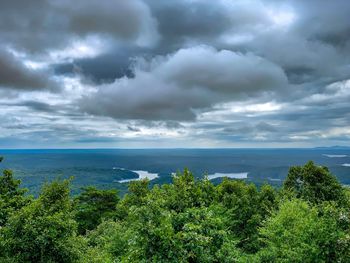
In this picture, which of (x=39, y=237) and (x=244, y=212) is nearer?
(x=39, y=237)

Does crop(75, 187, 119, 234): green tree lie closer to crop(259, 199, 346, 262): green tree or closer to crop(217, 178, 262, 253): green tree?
crop(217, 178, 262, 253): green tree

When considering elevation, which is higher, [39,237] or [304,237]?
[39,237]

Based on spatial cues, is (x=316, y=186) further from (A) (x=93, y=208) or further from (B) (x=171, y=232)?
(A) (x=93, y=208)

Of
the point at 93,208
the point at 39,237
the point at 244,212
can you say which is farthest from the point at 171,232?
the point at 93,208

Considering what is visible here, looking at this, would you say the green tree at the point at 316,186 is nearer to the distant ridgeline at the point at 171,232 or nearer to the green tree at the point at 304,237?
the distant ridgeline at the point at 171,232

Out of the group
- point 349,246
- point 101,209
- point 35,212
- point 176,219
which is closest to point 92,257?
point 35,212

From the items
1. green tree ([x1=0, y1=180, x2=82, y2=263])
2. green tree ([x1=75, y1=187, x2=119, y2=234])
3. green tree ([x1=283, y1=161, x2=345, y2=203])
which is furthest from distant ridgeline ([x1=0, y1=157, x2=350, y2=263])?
green tree ([x1=75, y1=187, x2=119, y2=234])

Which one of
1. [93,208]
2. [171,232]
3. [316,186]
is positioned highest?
[171,232]
